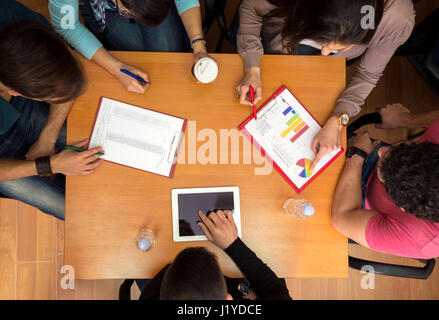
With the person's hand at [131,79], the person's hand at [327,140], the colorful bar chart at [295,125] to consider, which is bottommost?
the person's hand at [327,140]

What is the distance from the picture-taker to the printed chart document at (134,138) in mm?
Answer: 1024

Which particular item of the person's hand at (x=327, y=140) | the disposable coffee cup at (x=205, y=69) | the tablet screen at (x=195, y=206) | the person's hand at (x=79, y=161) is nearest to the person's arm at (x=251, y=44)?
the disposable coffee cup at (x=205, y=69)

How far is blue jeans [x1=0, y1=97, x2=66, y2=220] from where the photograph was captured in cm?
112

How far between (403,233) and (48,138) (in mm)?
1393

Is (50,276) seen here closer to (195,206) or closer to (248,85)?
(195,206)

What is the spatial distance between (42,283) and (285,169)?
5.38 ft

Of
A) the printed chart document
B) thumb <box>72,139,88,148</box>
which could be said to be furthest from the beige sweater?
thumb <box>72,139,88,148</box>

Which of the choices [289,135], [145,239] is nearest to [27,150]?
[145,239]

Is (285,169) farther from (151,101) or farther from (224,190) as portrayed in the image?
(151,101)

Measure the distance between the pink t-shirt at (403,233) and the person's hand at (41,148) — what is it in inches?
50.5

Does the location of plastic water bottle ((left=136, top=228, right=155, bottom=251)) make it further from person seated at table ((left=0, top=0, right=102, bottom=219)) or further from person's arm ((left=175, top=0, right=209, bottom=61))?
person's arm ((left=175, top=0, right=209, bottom=61))

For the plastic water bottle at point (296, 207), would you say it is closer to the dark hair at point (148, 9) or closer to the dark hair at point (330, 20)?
the dark hair at point (330, 20)

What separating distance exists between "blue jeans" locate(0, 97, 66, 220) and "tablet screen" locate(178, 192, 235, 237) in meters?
0.59
